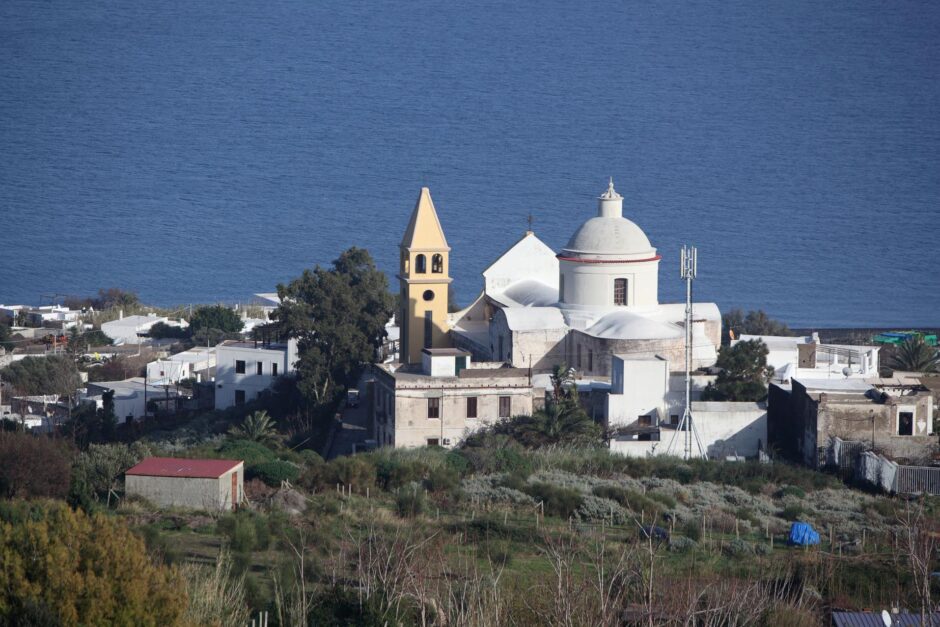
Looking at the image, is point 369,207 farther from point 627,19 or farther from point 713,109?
point 627,19

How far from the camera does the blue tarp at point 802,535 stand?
2205 cm

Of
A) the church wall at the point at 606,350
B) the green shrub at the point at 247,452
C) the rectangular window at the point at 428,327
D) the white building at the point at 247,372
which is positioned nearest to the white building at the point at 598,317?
the church wall at the point at 606,350

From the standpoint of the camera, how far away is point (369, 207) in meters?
96.6

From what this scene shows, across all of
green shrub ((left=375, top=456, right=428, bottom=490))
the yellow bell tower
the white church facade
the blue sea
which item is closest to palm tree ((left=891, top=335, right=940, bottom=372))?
the white church facade

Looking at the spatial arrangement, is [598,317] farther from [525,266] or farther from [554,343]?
[525,266]

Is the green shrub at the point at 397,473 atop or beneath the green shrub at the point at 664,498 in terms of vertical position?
atop

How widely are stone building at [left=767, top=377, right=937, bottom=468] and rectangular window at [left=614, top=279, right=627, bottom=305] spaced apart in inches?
232

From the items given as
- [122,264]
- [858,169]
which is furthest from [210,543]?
[858,169]

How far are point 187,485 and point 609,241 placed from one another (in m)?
13.3

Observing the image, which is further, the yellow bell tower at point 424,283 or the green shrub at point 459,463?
the yellow bell tower at point 424,283

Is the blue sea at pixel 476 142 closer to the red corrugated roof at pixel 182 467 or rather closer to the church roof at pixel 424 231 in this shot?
the church roof at pixel 424 231

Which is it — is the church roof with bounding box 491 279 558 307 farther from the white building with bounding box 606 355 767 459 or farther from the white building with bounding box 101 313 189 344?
the white building with bounding box 101 313 189 344

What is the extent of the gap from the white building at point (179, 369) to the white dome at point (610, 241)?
10.4 meters

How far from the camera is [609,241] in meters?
34.7
